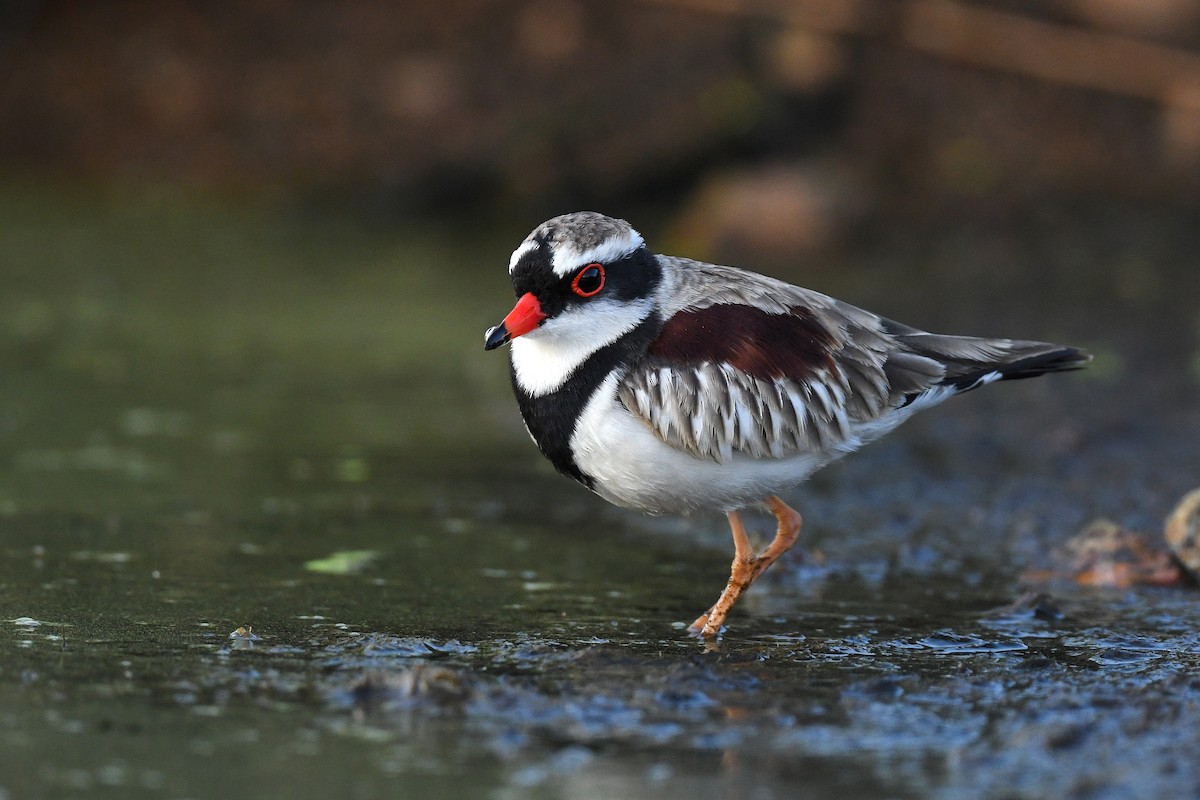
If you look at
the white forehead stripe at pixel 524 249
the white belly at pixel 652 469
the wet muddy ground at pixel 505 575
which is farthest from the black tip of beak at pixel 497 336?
the wet muddy ground at pixel 505 575

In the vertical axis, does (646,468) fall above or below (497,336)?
below

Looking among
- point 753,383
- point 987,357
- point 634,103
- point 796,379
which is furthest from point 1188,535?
point 634,103

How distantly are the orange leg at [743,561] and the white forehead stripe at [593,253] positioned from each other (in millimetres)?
1061

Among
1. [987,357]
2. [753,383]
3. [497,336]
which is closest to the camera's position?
[497,336]

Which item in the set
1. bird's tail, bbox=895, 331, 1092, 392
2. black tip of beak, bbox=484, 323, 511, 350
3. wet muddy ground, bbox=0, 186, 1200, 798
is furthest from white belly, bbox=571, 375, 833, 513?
bird's tail, bbox=895, 331, 1092, 392

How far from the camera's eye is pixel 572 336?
18.0 ft

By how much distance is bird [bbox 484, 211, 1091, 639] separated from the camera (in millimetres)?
5406

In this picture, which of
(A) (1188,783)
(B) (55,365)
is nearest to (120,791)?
(A) (1188,783)

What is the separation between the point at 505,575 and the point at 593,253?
159 cm

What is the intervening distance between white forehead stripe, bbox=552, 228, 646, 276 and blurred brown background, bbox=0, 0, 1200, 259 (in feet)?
25.7

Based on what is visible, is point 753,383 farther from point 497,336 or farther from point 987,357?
point 987,357

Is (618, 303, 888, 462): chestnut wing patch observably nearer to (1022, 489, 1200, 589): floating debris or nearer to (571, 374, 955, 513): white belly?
(571, 374, 955, 513): white belly

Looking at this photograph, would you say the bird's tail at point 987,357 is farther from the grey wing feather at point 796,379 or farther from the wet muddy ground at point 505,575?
the wet muddy ground at point 505,575

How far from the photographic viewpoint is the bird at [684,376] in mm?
5406
